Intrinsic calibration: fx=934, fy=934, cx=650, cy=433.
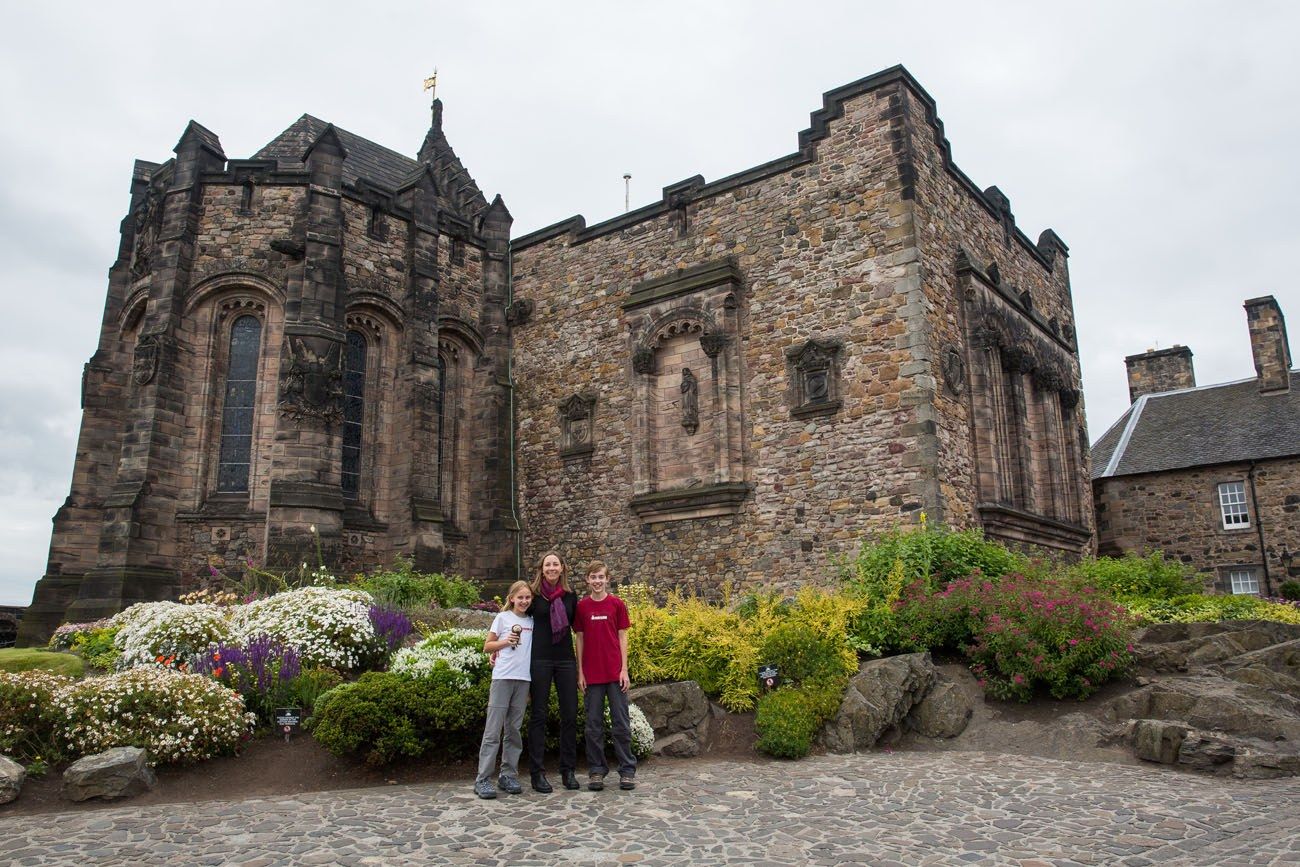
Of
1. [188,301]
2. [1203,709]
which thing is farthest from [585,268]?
[1203,709]

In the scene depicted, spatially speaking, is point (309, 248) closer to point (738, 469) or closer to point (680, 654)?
point (738, 469)

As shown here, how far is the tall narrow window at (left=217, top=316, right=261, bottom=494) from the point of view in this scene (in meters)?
16.8

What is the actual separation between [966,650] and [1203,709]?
251cm

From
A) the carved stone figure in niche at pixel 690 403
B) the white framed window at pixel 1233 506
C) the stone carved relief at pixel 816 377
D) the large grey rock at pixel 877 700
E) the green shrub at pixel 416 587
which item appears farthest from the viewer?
the white framed window at pixel 1233 506

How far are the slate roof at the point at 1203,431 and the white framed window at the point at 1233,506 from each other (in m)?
0.65

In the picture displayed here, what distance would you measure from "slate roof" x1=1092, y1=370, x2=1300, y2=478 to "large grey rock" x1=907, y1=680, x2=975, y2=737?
1547 cm

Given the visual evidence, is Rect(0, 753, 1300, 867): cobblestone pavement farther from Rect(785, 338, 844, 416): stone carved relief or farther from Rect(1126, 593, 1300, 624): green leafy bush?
Rect(785, 338, 844, 416): stone carved relief

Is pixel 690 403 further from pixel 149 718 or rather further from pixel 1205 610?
pixel 149 718

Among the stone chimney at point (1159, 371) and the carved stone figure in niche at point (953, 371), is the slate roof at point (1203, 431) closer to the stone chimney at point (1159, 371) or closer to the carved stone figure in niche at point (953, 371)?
the stone chimney at point (1159, 371)

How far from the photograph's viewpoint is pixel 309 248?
16766 mm

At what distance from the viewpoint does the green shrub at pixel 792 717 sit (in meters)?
9.34

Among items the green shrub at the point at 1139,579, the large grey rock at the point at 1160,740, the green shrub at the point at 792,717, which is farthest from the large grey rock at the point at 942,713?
the green shrub at the point at 1139,579

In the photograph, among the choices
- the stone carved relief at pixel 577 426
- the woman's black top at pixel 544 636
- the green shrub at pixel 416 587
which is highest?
the stone carved relief at pixel 577 426

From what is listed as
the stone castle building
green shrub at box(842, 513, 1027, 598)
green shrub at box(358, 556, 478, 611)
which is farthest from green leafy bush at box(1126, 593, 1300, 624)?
green shrub at box(358, 556, 478, 611)
